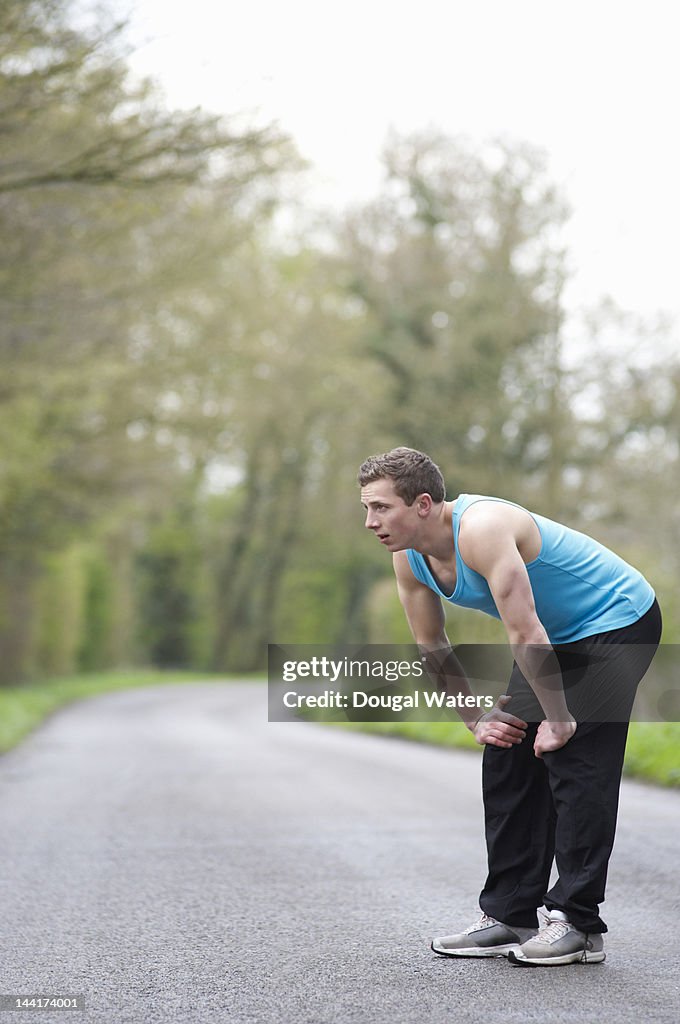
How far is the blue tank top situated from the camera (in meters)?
4.22

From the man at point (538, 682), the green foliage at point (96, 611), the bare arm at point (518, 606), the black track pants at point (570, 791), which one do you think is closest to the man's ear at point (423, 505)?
the man at point (538, 682)

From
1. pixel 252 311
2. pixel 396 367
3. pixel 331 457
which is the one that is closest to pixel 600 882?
pixel 396 367

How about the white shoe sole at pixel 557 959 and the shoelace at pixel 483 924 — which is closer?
the white shoe sole at pixel 557 959

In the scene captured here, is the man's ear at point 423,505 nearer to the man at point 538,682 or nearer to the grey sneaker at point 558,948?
the man at point 538,682

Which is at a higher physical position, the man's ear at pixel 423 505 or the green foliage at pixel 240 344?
the green foliage at pixel 240 344

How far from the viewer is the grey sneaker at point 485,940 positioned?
172 inches

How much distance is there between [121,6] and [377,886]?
7052 millimetres

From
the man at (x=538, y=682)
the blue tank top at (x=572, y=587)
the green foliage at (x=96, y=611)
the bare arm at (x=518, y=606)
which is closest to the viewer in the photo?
the bare arm at (x=518, y=606)

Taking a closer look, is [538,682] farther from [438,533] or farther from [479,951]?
[479,951]

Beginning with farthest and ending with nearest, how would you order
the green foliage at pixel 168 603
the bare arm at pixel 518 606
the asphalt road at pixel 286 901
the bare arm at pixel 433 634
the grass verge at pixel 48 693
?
the green foliage at pixel 168 603 → the grass verge at pixel 48 693 → the bare arm at pixel 433 634 → the bare arm at pixel 518 606 → the asphalt road at pixel 286 901

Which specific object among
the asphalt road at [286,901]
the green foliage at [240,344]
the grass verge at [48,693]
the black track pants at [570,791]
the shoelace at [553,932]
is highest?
the green foliage at [240,344]

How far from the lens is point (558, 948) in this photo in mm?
4191

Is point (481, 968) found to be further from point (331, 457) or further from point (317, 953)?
point (331, 457)

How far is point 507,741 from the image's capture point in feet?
14.1
